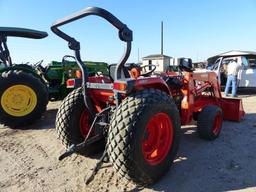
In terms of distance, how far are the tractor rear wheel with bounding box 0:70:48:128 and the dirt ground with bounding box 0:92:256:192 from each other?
647 millimetres

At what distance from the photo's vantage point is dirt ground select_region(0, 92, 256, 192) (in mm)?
3195

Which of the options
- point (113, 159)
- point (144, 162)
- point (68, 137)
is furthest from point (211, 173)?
point (68, 137)

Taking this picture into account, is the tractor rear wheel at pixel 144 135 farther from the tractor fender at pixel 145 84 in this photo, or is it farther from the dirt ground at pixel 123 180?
the dirt ground at pixel 123 180

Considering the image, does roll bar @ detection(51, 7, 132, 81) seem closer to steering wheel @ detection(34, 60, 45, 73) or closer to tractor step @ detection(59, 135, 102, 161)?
tractor step @ detection(59, 135, 102, 161)

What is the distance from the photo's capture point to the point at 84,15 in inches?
116

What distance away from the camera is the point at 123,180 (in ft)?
10.8

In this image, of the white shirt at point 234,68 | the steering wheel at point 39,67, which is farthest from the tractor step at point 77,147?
the white shirt at point 234,68

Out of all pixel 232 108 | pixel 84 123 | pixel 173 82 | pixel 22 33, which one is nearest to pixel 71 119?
pixel 84 123

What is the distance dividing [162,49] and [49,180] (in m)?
26.1

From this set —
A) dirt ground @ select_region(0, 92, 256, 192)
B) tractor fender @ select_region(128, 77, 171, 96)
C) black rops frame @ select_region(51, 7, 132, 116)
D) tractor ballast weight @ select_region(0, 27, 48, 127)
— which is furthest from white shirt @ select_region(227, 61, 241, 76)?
black rops frame @ select_region(51, 7, 132, 116)

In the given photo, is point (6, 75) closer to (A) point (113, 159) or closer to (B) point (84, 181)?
(B) point (84, 181)

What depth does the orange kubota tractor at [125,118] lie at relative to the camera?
2.88 m

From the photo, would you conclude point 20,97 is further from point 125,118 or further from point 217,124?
point 217,124

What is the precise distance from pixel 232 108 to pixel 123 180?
3488 mm
